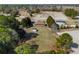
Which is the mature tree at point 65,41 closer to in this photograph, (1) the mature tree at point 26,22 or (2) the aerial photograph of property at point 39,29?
(2) the aerial photograph of property at point 39,29

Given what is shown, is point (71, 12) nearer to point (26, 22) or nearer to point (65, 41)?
point (65, 41)

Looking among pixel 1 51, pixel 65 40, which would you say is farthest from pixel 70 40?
pixel 1 51

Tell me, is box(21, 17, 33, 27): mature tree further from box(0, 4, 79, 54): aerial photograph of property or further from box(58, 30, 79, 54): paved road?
box(58, 30, 79, 54): paved road

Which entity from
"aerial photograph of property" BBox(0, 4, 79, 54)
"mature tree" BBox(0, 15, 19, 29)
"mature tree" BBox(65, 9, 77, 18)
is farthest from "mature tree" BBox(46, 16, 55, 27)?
"mature tree" BBox(0, 15, 19, 29)
